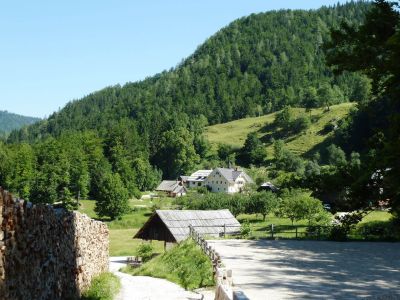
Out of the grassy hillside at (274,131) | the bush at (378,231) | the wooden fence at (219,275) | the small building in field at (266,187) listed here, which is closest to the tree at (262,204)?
the small building in field at (266,187)

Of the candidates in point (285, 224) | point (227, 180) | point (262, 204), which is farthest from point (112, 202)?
point (227, 180)

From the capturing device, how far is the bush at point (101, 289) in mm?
14016

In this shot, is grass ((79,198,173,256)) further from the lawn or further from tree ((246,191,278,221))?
tree ((246,191,278,221))

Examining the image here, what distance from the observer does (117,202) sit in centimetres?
8506

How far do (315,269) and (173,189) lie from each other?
328ft

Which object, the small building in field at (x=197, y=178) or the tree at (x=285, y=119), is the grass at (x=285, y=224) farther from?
the tree at (x=285, y=119)

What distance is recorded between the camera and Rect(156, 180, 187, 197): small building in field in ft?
373

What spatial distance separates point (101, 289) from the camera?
14797 mm

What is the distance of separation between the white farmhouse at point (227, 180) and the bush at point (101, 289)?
3875 inches

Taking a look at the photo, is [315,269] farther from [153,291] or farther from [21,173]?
[21,173]

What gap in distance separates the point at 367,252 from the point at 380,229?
777 cm

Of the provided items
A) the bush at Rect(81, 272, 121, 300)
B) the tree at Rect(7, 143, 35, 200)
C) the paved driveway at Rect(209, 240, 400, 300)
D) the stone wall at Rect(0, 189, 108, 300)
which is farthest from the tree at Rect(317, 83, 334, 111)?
the stone wall at Rect(0, 189, 108, 300)

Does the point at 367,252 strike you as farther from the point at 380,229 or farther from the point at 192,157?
the point at 192,157

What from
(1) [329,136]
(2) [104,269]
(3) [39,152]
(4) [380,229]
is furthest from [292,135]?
(2) [104,269]
